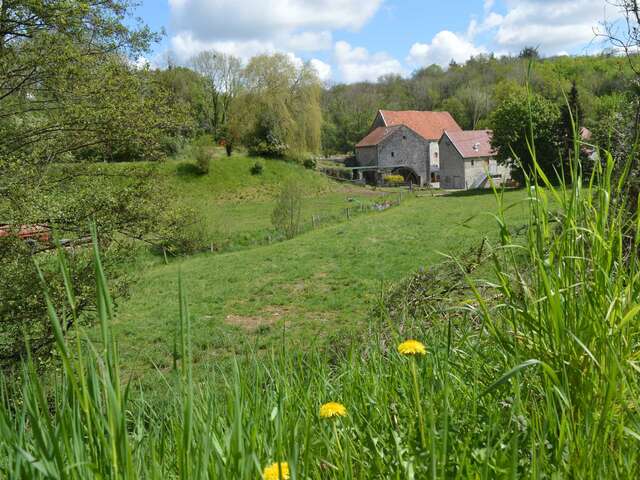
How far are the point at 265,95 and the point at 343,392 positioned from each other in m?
50.7

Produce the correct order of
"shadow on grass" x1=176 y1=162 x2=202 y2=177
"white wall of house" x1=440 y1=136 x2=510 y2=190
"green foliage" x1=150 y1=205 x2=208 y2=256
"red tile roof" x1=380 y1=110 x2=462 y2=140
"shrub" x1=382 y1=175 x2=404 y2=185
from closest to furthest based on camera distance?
"green foliage" x1=150 y1=205 x2=208 y2=256
"shadow on grass" x1=176 y1=162 x2=202 y2=177
"white wall of house" x1=440 y1=136 x2=510 y2=190
"shrub" x1=382 y1=175 x2=404 y2=185
"red tile roof" x1=380 y1=110 x2=462 y2=140

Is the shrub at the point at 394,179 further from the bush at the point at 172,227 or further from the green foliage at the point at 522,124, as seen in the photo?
the bush at the point at 172,227

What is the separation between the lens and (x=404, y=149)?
195 feet

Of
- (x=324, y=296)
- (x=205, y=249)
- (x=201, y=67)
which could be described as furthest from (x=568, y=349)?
(x=201, y=67)

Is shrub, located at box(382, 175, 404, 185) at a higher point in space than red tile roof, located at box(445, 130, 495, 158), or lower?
lower

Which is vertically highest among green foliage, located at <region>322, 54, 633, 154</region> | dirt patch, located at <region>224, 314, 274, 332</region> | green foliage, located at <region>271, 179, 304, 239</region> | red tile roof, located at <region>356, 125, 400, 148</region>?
green foliage, located at <region>322, 54, 633, 154</region>

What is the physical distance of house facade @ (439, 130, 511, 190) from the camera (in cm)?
5194

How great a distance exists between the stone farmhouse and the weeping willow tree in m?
11.0

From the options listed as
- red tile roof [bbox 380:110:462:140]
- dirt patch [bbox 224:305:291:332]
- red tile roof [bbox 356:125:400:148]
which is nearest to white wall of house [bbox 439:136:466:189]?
red tile roof [bbox 356:125:400:148]

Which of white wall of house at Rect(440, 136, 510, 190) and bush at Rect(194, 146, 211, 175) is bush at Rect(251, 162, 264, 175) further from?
white wall of house at Rect(440, 136, 510, 190)

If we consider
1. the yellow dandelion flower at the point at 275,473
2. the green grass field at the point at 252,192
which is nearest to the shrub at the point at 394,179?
the green grass field at the point at 252,192

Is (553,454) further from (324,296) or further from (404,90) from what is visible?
(404,90)

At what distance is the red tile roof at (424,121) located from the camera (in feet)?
210

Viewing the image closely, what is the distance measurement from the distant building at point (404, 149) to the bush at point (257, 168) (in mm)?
15476
